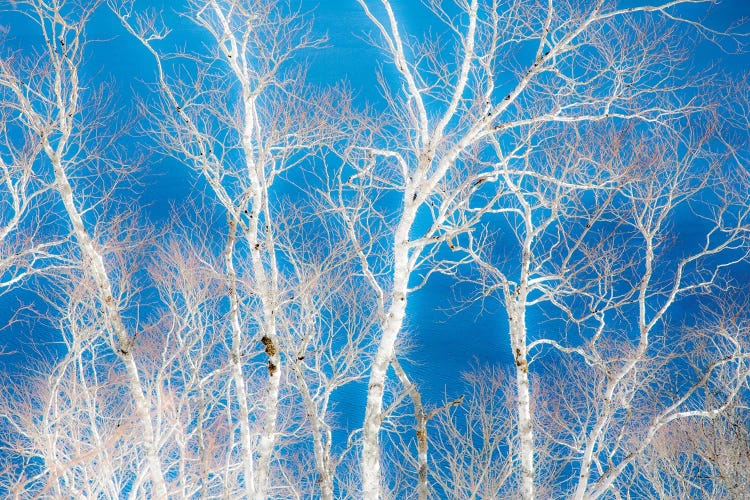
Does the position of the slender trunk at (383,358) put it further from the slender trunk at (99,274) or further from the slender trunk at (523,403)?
the slender trunk at (99,274)

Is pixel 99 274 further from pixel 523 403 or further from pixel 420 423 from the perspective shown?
pixel 523 403

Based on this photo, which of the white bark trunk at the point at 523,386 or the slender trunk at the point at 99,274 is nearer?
the slender trunk at the point at 99,274

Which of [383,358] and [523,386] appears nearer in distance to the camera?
[383,358]

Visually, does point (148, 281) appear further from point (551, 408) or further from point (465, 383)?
point (551, 408)

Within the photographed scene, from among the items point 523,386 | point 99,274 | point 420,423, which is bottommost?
point 420,423

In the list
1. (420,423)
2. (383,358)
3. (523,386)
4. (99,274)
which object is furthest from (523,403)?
(99,274)

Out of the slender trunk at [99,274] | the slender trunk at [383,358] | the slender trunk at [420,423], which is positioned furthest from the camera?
the slender trunk at [420,423]

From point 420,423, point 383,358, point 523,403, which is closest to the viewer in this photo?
point 383,358

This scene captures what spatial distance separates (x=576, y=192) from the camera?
11.2 meters

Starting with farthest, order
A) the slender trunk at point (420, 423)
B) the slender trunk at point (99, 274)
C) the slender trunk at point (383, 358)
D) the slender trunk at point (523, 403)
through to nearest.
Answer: the slender trunk at point (523, 403), the slender trunk at point (420, 423), the slender trunk at point (99, 274), the slender trunk at point (383, 358)

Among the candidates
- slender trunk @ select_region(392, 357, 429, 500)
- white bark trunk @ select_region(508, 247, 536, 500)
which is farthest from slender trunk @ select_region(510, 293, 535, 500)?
slender trunk @ select_region(392, 357, 429, 500)

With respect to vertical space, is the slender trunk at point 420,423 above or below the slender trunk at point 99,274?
below

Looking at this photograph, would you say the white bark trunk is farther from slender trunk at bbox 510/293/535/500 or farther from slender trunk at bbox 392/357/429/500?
slender trunk at bbox 392/357/429/500

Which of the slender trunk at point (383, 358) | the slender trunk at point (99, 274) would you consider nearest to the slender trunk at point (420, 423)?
the slender trunk at point (383, 358)
